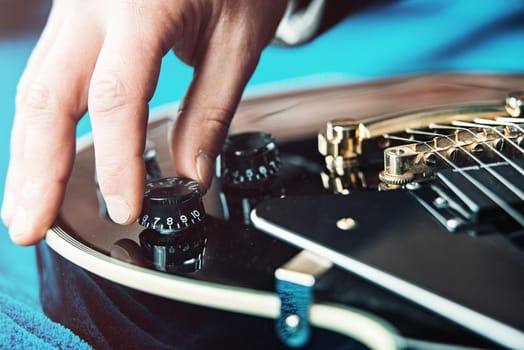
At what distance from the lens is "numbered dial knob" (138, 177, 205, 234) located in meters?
0.51

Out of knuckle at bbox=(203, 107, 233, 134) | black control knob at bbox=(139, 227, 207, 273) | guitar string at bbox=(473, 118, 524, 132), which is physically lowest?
black control knob at bbox=(139, 227, 207, 273)

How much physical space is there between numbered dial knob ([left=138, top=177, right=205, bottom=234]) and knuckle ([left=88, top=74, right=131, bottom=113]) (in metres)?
0.08

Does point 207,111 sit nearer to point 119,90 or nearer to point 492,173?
point 119,90

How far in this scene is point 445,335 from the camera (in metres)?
0.35

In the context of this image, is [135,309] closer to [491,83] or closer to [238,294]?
[238,294]

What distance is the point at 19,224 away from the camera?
58 cm

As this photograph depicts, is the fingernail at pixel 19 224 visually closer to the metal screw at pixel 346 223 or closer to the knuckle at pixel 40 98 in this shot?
the knuckle at pixel 40 98

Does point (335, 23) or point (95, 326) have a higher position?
point (335, 23)

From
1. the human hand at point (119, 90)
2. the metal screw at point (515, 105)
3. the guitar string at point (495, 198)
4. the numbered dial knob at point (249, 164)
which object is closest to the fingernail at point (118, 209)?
the human hand at point (119, 90)

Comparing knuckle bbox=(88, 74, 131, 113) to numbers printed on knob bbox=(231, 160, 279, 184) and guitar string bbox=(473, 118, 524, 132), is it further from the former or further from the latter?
guitar string bbox=(473, 118, 524, 132)

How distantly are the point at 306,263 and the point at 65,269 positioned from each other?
0.21m

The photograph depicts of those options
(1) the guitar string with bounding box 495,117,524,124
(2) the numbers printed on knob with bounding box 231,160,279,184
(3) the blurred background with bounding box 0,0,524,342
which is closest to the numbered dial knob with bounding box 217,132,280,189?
(2) the numbers printed on knob with bounding box 231,160,279,184

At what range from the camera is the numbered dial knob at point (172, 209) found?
0.51m

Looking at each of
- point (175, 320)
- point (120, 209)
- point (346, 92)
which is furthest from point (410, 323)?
point (346, 92)
